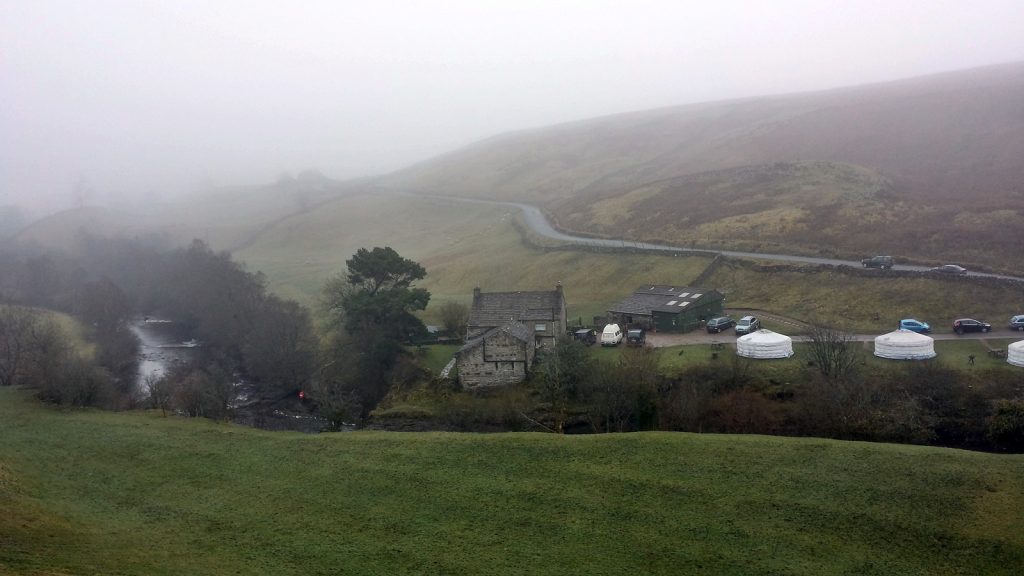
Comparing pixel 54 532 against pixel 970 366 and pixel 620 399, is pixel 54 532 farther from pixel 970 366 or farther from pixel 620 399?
pixel 970 366

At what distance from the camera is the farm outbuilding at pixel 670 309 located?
48.3 m

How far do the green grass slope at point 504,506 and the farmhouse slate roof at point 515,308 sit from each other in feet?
49.5

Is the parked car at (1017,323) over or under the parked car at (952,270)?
under

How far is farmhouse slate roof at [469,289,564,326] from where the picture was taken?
47875mm

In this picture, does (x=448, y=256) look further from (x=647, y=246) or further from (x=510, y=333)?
(x=510, y=333)

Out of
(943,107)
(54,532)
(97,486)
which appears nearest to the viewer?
(54,532)

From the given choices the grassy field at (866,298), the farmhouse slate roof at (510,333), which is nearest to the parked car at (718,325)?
the grassy field at (866,298)

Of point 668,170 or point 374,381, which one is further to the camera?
point 668,170

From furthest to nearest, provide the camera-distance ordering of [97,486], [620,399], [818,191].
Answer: [818,191], [620,399], [97,486]

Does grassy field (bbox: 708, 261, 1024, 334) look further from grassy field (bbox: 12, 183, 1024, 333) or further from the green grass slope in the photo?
the green grass slope

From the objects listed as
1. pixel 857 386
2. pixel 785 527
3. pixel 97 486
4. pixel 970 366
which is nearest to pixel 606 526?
pixel 785 527

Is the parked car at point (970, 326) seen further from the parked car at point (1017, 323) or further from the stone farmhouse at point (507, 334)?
the stone farmhouse at point (507, 334)

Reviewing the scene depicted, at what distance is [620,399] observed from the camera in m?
37.6

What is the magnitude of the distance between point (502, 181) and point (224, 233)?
168 ft
